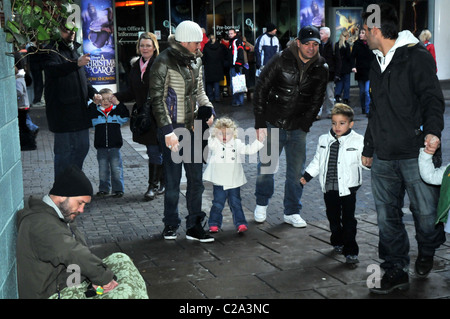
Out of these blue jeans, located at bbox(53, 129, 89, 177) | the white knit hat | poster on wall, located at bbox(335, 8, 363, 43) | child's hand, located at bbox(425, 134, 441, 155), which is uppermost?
poster on wall, located at bbox(335, 8, 363, 43)

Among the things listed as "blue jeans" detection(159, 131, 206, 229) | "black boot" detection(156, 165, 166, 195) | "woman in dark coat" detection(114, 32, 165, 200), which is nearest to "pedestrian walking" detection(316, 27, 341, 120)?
"black boot" detection(156, 165, 166, 195)

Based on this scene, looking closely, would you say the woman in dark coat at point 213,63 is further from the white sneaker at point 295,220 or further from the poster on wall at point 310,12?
the white sneaker at point 295,220

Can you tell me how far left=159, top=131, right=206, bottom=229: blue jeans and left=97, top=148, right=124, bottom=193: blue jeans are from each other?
2097mm

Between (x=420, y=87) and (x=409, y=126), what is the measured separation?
0.30 metres

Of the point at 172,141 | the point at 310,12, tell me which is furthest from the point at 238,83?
the point at 172,141

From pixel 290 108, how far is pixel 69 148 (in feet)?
8.60

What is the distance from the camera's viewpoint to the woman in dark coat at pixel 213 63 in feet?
59.1

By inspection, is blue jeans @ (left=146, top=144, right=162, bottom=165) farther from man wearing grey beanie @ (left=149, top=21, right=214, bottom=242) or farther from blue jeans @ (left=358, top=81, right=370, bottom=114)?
blue jeans @ (left=358, top=81, right=370, bottom=114)

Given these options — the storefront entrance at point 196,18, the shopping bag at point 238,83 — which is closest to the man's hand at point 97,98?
the shopping bag at point 238,83

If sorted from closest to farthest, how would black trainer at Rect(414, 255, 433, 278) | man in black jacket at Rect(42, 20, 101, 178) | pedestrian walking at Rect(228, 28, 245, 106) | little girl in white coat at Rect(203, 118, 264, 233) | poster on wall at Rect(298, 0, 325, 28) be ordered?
black trainer at Rect(414, 255, 433, 278)
little girl in white coat at Rect(203, 118, 264, 233)
man in black jacket at Rect(42, 20, 101, 178)
pedestrian walking at Rect(228, 28, 245, 106)
poster on wall at Rect(298, 0, 325, 28)

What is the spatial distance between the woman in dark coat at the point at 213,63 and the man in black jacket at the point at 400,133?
13.0m

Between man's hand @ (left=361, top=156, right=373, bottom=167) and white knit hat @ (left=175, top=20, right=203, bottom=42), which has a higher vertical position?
white knit hat @ (left=175, top=20, right=203, bottom=42)

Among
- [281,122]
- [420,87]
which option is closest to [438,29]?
[281,122]

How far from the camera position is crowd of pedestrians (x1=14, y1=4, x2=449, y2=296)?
4914 mm
